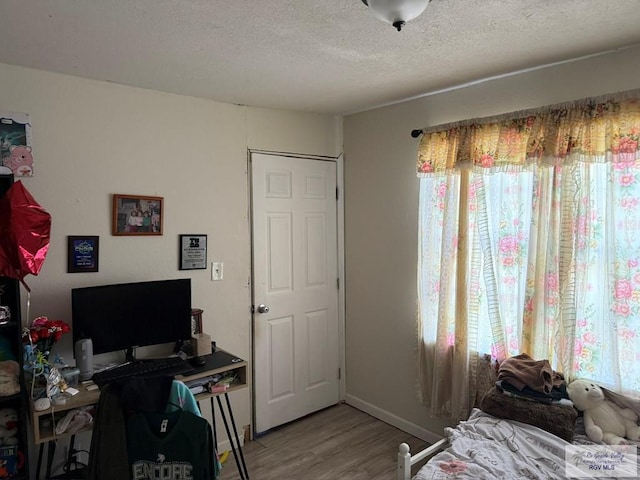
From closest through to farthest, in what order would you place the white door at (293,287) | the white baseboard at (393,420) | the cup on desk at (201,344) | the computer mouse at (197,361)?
the computer mouse at (197,361) < the cup on desk at (201,344) < the white baseboard at (393,420) < the white door at (293,287)

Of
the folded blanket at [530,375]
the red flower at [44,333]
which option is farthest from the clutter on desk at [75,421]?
the folded blanket at [530,375]

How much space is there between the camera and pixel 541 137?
7.72 feet

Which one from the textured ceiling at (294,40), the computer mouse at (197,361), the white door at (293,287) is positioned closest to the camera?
the textured ceiling at (294,40)

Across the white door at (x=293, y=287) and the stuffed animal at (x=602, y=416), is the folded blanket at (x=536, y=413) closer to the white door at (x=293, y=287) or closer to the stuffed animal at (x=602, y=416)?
the stuffed animal at (x=602, y=416)

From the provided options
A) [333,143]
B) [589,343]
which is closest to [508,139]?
[589,343]

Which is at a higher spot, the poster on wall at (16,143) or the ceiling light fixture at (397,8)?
the ceiling light fixture at (397,8)

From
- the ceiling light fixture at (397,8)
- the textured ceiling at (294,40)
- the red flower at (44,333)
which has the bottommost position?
the red flower at (44,333)

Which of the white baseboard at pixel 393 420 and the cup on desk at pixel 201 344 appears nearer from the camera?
the cup on desk at pixel 201 344

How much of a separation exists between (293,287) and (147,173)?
54.3 inches

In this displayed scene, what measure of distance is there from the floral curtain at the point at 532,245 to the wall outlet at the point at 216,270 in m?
1.38

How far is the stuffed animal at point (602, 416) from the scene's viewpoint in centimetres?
199

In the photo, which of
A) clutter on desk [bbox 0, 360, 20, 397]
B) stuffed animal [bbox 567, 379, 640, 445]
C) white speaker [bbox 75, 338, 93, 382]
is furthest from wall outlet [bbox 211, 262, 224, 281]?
stuffed animal [bbox 567, 379, 640, 445]

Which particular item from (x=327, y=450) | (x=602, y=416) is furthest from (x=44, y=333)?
(x=602, y=416)

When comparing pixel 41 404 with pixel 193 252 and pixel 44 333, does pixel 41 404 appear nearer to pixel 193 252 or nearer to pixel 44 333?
pixel 44 333
